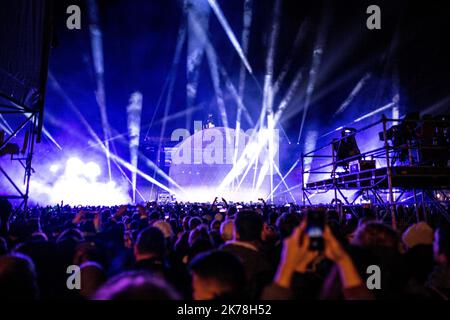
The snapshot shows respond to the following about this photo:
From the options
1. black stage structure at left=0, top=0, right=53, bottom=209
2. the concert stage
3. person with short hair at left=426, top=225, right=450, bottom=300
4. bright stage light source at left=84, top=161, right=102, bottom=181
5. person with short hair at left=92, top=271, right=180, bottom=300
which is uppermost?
black stage structure at left=0, top=0, right=53, bottom=209

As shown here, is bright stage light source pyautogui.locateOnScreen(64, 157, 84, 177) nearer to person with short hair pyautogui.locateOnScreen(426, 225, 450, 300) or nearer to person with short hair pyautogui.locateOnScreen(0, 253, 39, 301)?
person with short hair pyautogui.locateOnScreen(0, 253, 39, 301)

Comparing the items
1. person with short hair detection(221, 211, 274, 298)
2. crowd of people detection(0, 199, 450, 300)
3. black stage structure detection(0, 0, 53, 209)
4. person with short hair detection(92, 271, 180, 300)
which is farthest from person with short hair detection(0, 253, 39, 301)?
black stage structure detection(0, 0, 53, 209)

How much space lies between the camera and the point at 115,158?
98.6 ft

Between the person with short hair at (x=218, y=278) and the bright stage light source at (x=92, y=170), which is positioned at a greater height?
the bright stage light source at (x=92, y=170)

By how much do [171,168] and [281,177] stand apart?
1277 centimetres

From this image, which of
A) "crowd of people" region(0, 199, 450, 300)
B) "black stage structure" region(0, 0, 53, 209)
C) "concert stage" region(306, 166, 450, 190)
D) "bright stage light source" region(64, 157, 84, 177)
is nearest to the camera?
"crowd of people" region(0, 199, 450, 300)

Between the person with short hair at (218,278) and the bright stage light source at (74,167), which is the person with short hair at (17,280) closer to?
the person with short hair at (218,278)

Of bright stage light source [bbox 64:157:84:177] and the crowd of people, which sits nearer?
the crowd of people

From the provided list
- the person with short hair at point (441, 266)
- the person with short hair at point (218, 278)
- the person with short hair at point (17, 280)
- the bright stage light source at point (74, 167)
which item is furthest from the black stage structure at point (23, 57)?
the bright stage light source at point (74, 167)

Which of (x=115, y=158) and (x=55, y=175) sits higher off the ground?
(x=115, y=158)

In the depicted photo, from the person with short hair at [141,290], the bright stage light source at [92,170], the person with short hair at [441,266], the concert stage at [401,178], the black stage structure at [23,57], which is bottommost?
the person with short hair at [441,266]

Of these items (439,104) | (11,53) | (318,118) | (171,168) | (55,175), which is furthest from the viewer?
(171,168)

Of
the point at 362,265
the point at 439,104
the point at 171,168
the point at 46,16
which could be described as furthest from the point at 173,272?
the point at 171,168

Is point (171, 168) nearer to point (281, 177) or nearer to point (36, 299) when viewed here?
point (281, 177)
